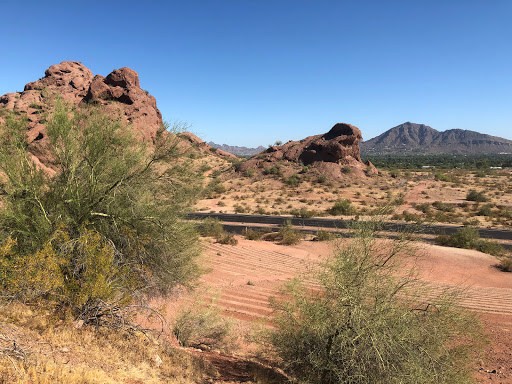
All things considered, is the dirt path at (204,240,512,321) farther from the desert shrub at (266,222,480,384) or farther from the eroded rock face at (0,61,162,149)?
the eroded rock face at (0,61,162,149)

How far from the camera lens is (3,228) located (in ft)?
21.5

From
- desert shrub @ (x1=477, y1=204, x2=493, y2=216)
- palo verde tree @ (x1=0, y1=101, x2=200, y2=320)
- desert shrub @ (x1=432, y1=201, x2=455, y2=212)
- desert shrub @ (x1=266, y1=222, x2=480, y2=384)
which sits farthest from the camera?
desert shrub @ (x1=432, y1=201, x2=455, y2=212)

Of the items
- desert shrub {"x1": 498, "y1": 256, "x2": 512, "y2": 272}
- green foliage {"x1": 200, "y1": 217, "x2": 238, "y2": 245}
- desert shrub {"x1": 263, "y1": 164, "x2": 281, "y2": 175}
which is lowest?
desert shrub {"x1": 498, "y1": 256, "x2": 512, "y2": 272}

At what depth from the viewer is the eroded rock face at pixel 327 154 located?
2104 inches

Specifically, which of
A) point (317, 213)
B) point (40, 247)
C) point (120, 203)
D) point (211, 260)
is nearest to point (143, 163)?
point (120, 203)

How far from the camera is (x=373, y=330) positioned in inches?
183

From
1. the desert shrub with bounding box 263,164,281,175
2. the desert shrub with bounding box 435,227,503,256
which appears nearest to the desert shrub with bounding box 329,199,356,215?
the desert shrub with bounding box 435,227,503,256

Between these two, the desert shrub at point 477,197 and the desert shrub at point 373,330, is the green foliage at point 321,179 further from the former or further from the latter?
the desert shrub at point 373,330

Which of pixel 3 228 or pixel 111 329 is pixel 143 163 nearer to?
pixel 3 228

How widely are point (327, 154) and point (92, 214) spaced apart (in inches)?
2044

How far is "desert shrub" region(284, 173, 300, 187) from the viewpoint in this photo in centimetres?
4956

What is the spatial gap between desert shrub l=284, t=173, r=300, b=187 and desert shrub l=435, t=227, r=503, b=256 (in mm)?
28688

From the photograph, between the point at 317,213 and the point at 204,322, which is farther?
the point at 317,213

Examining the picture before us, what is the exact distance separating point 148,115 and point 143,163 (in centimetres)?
4550
